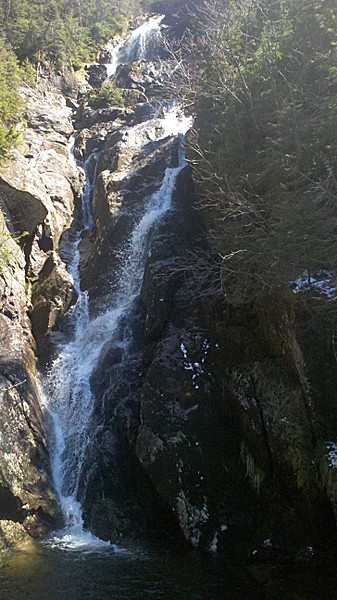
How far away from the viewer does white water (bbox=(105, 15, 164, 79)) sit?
38.1 metres

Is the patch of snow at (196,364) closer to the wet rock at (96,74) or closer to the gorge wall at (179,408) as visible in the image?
the gorge wall at (179,408)

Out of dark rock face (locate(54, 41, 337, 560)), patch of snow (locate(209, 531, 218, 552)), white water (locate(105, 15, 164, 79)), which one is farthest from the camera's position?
white water (locate(105, 15, 164, 79))

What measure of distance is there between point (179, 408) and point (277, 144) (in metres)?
6.54

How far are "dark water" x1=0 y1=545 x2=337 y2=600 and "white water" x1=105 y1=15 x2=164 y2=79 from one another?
35792 mm

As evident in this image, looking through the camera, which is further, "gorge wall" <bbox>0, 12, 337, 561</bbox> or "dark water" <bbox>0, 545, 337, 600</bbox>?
"gorge wall" <bbox>0, 12, 337, 561</bbox>

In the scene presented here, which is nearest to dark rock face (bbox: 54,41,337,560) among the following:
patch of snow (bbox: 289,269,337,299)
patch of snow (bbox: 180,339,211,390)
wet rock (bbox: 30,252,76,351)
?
patch of snow (bbox: 180,339,211,390)

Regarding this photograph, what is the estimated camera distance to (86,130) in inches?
1078

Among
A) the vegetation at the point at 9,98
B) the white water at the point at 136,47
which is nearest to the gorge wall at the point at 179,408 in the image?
the vegetation at the point at 9,98

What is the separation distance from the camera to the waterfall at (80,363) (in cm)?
1225

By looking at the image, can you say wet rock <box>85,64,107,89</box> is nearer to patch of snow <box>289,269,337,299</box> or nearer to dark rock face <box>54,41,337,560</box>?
dark rock face <box>54,41,337,560</box>

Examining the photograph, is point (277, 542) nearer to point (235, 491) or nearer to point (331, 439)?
point (235, 491)

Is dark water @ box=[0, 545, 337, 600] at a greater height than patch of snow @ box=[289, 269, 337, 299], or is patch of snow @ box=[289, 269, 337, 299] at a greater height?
patch of snow @ box=[289, 269, 337, 299]

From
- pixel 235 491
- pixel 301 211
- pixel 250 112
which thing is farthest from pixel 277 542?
pixel 250 112

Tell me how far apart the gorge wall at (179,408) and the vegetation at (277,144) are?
1373mm
